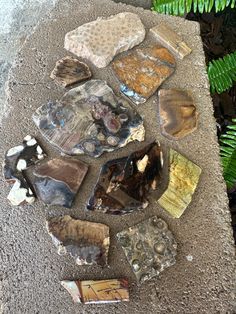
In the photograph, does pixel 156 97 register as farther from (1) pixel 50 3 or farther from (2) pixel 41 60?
(1) pixel 50 3

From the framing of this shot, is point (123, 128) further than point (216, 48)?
No

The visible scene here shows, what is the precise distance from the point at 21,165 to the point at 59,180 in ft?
0.48

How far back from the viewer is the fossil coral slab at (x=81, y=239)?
1282mm

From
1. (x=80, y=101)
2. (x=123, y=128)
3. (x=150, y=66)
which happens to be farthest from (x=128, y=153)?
(x=150, y=66)

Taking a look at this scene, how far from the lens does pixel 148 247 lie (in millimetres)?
1306

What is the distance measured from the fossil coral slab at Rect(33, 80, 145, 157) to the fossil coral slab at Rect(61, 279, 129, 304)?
0.41m

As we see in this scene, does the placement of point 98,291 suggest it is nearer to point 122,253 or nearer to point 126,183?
point 122,253

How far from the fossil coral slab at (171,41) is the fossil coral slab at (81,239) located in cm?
75

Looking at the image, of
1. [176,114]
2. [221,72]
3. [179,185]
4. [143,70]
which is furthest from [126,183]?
[221,72]

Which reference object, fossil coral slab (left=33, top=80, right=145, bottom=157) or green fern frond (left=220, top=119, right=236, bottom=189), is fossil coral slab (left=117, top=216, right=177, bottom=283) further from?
green fern frond (left=220, top=119, right=236, bottom=189)

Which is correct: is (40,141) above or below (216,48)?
above

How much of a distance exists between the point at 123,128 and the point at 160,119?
151 mm

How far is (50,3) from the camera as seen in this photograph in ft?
6.51

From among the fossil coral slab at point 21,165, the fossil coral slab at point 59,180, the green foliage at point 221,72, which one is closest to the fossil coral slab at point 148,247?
the fossil coral slab at point 59,180
